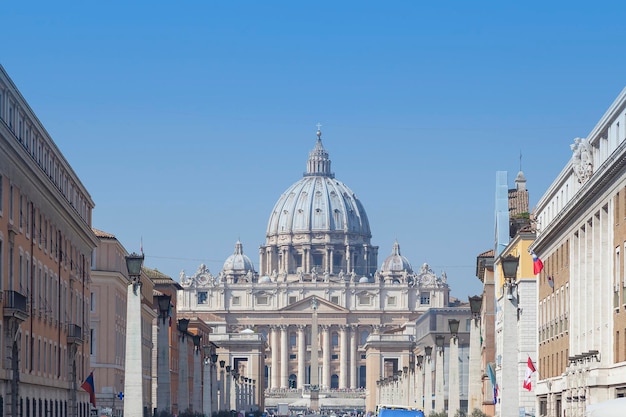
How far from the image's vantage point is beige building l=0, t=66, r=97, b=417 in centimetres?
4619

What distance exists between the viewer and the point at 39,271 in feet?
179

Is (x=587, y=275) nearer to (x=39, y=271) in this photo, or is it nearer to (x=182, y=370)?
(x=39, y=271)

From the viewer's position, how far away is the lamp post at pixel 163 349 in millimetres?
51688

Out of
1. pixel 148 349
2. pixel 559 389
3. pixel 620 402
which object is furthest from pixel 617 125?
pixel 148 349

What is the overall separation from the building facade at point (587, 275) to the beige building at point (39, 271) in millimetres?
15343

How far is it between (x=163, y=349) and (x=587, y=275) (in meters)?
14.3

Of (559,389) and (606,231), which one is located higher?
(606,231)

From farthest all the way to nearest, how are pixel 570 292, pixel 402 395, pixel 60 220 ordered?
pixel 402 395 < pixel 60 220 < pixel 570 292

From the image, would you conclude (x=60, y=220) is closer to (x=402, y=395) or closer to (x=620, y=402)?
(x=620, y=402)

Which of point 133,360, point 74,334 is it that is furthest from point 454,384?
point 133,360

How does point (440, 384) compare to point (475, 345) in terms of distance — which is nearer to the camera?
point (475, 345)

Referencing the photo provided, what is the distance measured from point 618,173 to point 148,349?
60937 mm

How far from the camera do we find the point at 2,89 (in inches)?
1849

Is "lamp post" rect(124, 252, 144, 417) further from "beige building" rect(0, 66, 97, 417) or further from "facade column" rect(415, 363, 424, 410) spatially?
"facade column" rect(415, 363, 424, 410)
